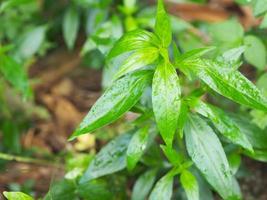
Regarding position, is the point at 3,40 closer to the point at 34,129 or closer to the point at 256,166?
the point at 34,129

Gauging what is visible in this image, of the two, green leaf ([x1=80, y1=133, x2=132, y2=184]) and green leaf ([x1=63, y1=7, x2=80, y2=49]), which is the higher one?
green leaf ([x1=63, y1=7, x2=80, y2=49])

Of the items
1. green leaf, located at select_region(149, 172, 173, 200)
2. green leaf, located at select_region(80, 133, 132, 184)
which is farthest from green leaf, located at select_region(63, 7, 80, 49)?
green leaf, located at select_region(149, 172, 173, 200)

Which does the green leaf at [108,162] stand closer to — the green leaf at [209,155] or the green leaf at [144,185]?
the green leaf at [144,185]

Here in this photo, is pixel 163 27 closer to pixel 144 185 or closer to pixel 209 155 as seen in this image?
pixel 209 155

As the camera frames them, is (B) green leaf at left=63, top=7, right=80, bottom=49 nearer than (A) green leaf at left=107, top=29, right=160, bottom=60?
No

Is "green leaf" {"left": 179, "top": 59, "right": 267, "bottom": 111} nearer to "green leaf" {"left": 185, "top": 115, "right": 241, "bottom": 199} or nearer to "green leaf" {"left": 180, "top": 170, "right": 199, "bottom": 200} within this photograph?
"green leaf" {"left": 185, "top": 115, "right": 241, "bottom": 199}

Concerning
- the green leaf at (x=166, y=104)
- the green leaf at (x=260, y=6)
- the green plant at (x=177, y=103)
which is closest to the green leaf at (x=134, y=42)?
the green plant at (x=177, y=103)
